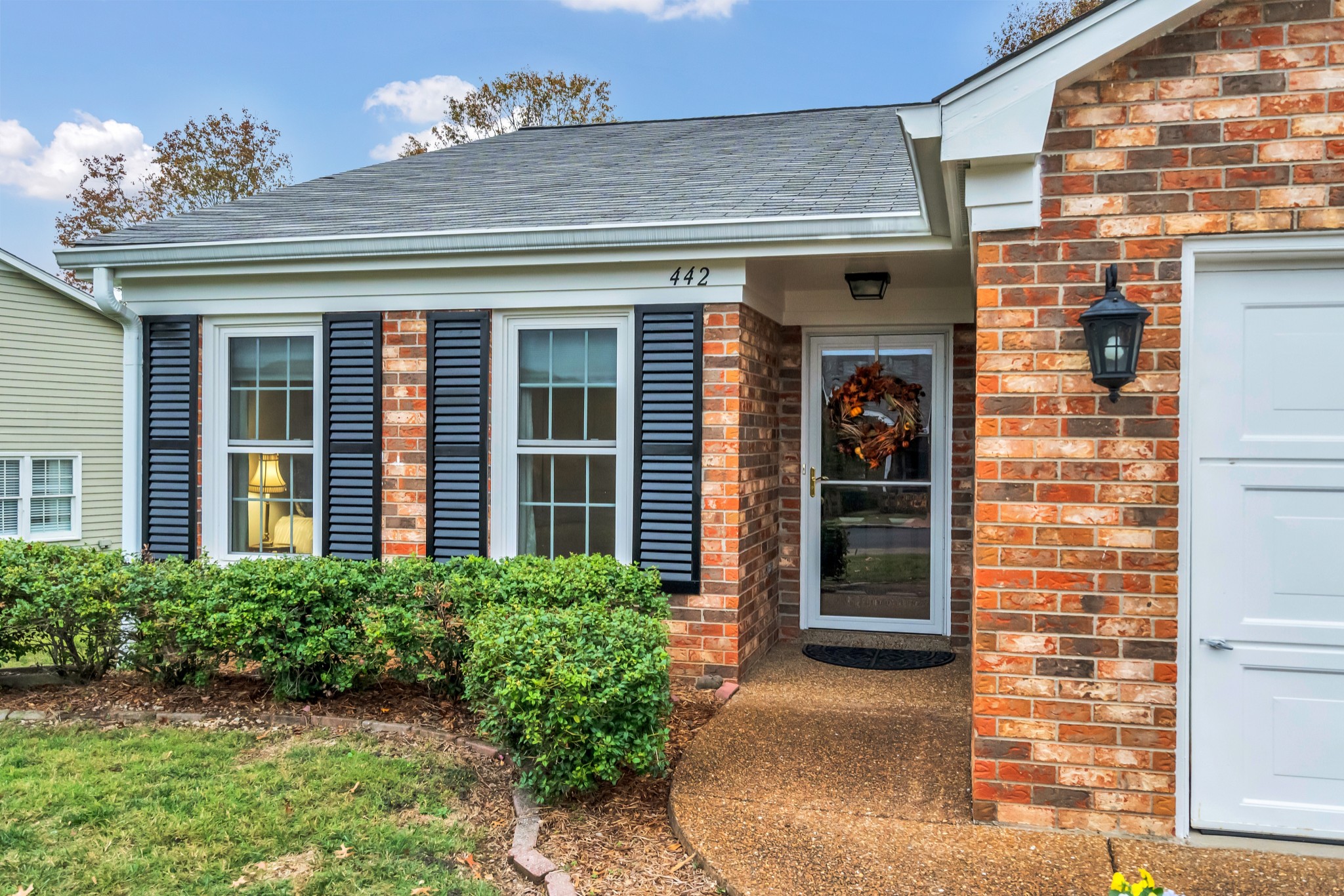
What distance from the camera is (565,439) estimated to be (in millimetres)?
5613

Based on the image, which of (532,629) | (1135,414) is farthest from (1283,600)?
(532,629)

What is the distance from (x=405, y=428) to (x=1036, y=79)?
4.10 meters

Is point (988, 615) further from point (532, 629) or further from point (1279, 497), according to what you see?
point (532, 629)

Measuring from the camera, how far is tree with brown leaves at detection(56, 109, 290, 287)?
21.0 metres

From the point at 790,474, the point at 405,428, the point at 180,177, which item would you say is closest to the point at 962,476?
the point at 790,474

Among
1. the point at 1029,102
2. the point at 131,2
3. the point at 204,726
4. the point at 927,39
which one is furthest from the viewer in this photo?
the point at 927,39

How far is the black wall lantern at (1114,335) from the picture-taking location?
291 centimetres

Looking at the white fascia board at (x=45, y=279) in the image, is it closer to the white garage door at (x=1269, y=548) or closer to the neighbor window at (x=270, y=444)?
the neighbor window at (x=270, y=444)

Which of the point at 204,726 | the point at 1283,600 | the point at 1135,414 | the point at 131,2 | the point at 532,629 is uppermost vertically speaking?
the point at 131,2

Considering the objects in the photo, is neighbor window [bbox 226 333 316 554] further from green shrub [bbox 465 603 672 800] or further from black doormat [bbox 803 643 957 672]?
black doormat [bbox 803 643 957 672]

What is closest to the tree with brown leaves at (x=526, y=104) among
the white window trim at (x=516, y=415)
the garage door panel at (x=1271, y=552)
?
the white window trim at (x=516, y=415)

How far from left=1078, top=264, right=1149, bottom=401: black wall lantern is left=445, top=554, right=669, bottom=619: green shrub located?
7.69 feet

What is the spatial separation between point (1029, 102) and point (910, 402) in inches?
128

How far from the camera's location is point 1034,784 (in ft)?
10.5
